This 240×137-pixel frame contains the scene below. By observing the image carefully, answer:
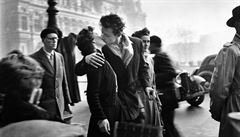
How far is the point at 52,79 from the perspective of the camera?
3.38m

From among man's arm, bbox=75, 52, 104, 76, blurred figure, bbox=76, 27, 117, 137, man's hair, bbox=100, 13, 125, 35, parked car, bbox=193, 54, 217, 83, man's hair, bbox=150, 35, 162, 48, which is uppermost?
man's hair, bbox=100, 13, 125, 35

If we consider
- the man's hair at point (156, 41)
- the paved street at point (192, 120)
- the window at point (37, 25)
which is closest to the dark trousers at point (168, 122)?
the paved street at point (192, 120)

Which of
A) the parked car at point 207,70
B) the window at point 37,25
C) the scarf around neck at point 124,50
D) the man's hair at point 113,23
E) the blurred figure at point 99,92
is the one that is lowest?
the parked car at point 207,70

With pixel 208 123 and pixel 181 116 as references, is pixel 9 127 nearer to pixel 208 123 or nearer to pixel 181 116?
pixel 208 123

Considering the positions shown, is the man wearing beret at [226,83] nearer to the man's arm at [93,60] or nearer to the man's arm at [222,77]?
the man's arm at [222,77]

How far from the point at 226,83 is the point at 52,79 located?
6.10 feet

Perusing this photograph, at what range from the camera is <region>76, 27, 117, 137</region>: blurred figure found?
230cm

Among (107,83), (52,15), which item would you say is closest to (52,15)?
(52,15)

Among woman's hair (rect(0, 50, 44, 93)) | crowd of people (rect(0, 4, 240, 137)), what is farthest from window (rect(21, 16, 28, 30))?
woman's hair (rect(0, 50, 44, 93))

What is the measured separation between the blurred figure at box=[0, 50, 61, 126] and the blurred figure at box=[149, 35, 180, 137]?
2678 millimetres

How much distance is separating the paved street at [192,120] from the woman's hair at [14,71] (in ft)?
12.2

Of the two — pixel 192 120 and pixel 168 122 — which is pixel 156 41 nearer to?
pixel 168 122

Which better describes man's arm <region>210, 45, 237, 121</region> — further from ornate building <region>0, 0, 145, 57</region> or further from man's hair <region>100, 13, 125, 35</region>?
ornate building <region>0, 0, 145, 57</region>

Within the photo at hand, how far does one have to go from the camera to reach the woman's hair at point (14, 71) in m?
1.52
